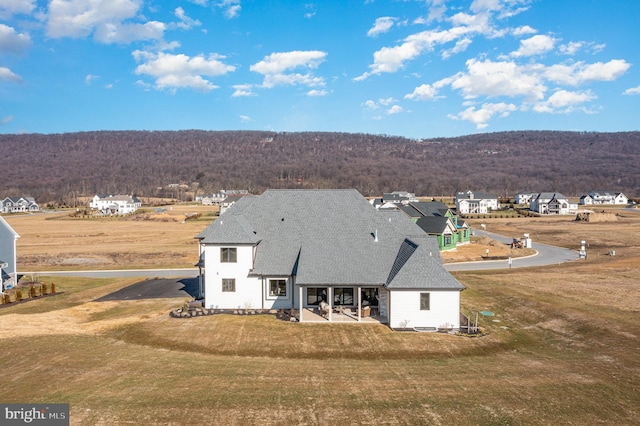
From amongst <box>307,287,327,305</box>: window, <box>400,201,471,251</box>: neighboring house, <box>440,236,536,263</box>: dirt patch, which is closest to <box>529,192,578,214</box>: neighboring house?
<box>400,201,471,251</box>: neighboring house

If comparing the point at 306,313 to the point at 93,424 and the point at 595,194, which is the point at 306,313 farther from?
the point at 595,194

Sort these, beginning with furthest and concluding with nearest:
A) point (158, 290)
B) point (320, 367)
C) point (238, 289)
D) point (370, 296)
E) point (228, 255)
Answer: point (158, 290), point (228, 255), point (238, 289), point (370, 296), point (320, 367)

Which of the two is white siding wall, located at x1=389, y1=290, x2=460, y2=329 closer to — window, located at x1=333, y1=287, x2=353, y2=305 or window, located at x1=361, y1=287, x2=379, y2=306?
window, located at x1=361, y1=287, x2=379, y2=306

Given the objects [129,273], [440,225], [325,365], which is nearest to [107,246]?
[129,273]

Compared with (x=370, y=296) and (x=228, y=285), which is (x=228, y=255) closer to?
(x=228, y=285)

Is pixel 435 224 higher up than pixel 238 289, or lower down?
higher up

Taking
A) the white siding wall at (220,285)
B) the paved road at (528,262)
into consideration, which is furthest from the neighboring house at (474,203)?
the white siding wall at (220,285)
